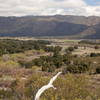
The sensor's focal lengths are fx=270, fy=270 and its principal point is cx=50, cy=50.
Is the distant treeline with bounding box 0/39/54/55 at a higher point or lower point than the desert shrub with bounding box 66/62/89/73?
lower

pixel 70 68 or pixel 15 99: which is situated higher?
pixel 15 99

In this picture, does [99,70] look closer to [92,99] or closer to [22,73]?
[22,73]

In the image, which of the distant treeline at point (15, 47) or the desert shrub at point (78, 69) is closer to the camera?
the desert shrub at point (78, 69)

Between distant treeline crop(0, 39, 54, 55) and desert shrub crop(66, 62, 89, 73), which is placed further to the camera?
distant treeline crop(0, 39, 54, 55)

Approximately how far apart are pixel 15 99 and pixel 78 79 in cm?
298

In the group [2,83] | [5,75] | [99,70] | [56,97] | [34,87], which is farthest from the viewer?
[99,70]

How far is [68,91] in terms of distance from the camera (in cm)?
1054

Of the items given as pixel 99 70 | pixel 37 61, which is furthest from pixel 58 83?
pixel 37 61

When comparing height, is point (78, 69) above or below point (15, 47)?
above

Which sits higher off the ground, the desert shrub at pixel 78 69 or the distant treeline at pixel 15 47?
the desert shrub at pixel 78 69

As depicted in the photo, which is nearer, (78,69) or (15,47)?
(78,69)

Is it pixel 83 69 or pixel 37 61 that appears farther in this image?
pixel 37 61

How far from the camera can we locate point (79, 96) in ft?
34.9

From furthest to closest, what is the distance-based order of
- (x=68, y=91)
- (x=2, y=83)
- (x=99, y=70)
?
1. (x=99, y=70)
2. (x=2, y=83)
3. (x=68, y=91)
